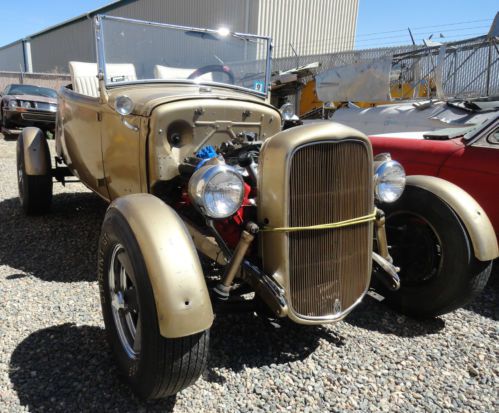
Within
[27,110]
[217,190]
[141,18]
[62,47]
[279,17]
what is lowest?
[27,110]

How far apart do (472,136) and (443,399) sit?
2.64 meters

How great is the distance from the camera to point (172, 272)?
75.6 inches

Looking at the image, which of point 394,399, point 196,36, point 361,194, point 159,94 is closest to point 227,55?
point 196,36

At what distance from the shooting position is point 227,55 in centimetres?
389

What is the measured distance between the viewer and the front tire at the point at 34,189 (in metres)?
4.74

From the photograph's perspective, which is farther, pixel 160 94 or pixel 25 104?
pixel 25 104

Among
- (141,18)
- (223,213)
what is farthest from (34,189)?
(141,18)

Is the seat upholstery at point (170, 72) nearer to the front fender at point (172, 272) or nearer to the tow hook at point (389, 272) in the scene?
the front fender at point (172, 272)

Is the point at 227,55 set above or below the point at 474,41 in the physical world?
below

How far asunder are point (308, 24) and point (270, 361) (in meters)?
19.6

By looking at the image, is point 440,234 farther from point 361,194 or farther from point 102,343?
point 102,343

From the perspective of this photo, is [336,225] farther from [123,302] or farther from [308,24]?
[308,24]

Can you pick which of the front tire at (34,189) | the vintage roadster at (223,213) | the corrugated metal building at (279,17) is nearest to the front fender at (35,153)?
the front tire at (34,189)

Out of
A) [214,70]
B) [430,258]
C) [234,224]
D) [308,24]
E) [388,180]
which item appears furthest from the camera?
[308,24]
